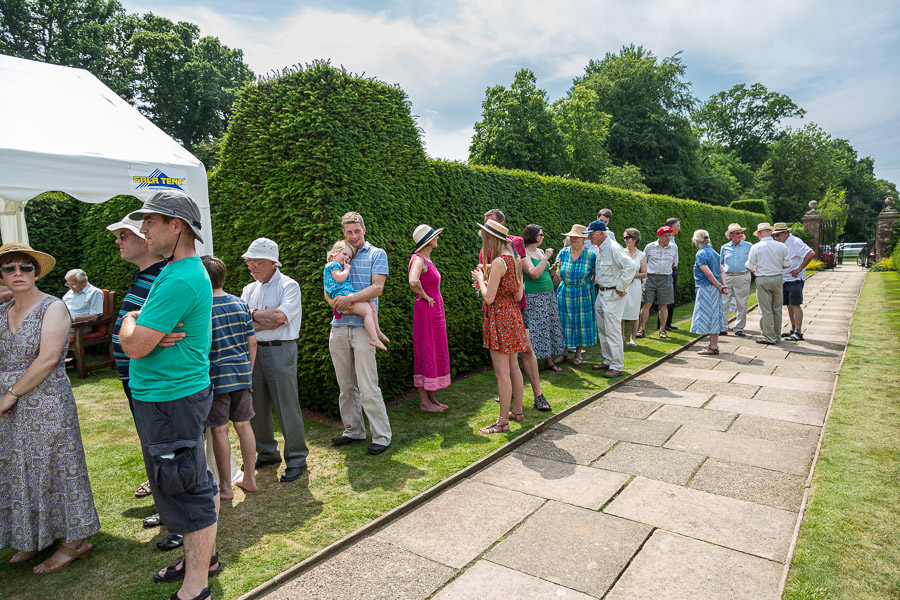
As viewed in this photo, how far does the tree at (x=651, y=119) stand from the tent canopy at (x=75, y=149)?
37427 mm

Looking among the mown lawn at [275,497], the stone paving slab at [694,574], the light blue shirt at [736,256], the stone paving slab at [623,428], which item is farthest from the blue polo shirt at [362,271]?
the light blue shirt at [736,256]

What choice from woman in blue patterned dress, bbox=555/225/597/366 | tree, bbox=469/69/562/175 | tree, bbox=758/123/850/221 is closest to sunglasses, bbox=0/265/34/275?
woman in blue patterned dress, bbox=555/225/597/366

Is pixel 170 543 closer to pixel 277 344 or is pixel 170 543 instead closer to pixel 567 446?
pixel 277 344

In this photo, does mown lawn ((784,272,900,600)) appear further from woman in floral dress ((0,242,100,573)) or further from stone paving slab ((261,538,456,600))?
woman in floral dress ((0,242,100,573))

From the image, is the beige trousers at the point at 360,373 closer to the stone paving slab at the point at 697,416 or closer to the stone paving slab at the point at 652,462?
the stone paving slab at the point at 652,462

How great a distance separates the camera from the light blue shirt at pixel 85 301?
8039 mm

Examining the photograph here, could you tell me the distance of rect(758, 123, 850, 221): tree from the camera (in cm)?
4991

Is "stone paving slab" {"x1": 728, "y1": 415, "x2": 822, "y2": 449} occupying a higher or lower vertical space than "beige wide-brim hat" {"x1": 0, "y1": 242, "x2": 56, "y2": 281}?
lower

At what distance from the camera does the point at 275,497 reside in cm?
379

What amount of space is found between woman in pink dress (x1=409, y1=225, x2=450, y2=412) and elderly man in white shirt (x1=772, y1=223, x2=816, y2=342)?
7184mm

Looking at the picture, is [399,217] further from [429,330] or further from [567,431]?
[567,431]

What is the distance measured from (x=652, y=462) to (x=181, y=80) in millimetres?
35599

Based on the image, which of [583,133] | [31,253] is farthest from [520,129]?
[31,253]

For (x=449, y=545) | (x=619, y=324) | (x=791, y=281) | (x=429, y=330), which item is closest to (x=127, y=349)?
(x=449, y=545)
